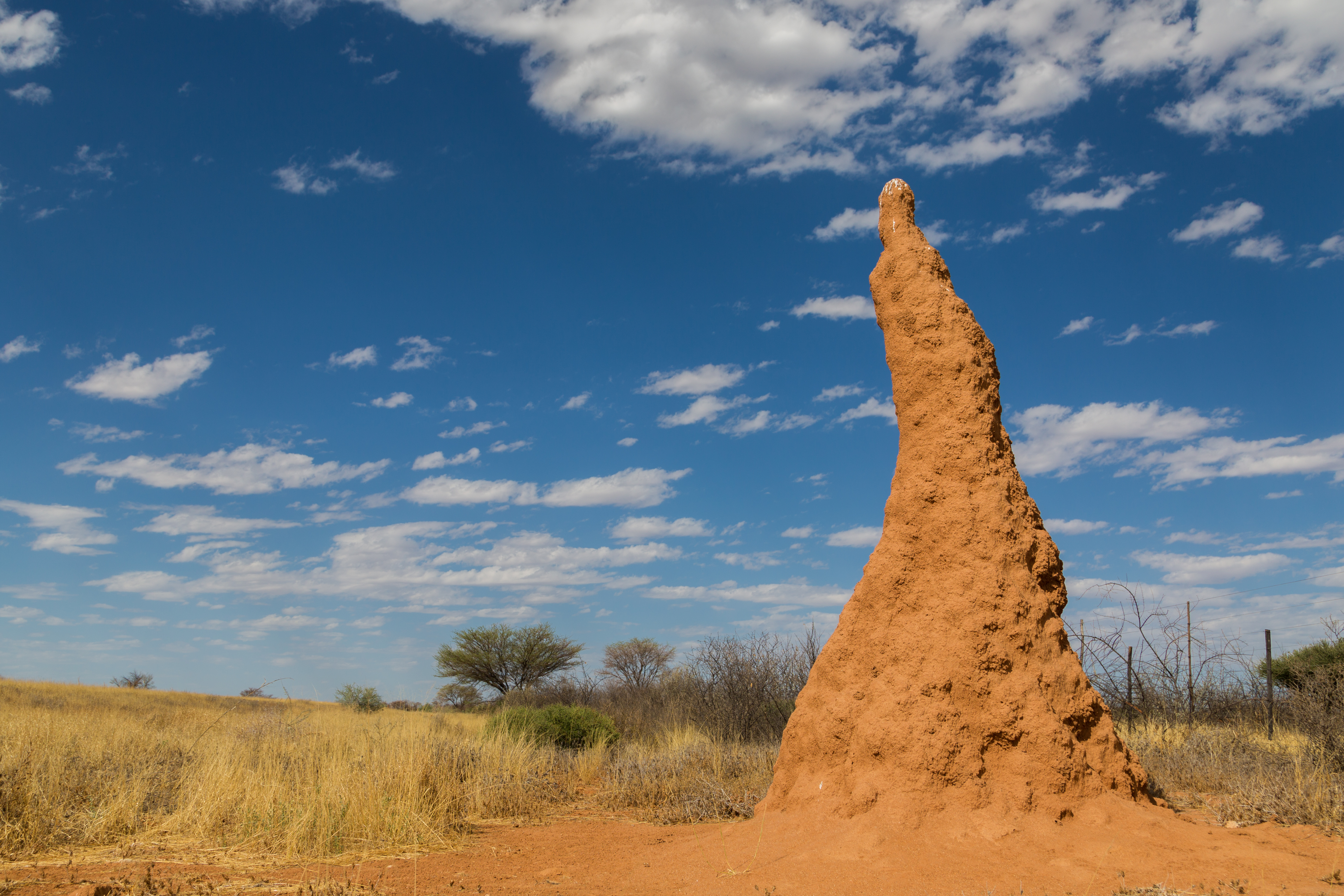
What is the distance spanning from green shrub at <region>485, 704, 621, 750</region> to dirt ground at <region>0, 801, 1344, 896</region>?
8.45 m

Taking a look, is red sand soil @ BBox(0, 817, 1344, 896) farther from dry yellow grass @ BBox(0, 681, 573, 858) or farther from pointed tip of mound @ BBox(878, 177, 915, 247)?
pointed tip of mound @ BBox(878, 177, 915, 247)

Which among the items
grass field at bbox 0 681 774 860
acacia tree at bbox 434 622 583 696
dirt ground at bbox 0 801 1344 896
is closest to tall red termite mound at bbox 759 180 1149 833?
dirt ground at bbox 0 801 1344 896

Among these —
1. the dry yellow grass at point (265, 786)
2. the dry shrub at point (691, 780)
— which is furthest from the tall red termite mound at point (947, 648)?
the dry yellow grass at point (265, 786)

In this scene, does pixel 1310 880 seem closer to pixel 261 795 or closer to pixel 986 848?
pixel 986 848

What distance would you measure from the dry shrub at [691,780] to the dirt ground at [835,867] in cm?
122

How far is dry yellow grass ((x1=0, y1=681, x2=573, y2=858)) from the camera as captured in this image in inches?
269

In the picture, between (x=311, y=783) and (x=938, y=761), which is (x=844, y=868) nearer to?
(x=938, y=761)

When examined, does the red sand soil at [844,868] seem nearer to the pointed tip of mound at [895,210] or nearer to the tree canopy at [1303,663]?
the pointed tip of mound at [895,210]

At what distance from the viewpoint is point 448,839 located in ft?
23.0

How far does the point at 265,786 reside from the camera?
7633 millimetres

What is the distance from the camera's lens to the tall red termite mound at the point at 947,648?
4961 millimetres

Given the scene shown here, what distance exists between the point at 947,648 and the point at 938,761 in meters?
0.72

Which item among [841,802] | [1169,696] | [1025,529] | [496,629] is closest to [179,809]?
[841,802]

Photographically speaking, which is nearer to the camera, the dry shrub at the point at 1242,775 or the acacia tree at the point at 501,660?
the dry shrub at the point at 1242,775
